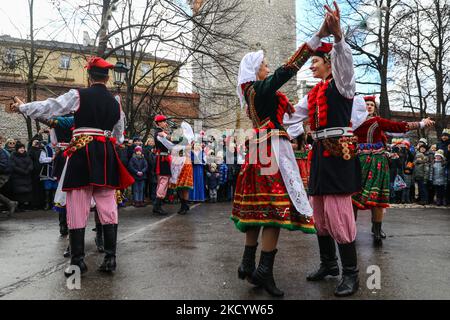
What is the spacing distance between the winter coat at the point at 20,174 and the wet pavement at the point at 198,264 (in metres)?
3.69

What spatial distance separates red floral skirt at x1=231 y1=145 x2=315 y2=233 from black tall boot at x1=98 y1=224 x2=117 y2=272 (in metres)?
1.41

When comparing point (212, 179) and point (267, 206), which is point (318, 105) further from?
point (212, 179)

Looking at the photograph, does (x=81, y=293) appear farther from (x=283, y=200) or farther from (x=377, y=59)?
(x=377, y=59)

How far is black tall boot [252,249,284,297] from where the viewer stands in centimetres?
313

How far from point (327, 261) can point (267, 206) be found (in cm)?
92

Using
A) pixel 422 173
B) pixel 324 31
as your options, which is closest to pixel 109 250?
pixel 324 31

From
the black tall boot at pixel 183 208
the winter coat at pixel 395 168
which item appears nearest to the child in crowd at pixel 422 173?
the winter coat at pixel 395 168

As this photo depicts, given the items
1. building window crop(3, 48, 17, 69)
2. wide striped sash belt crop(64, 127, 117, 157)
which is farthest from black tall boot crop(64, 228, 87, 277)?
building window crop(3, 48, 17, 69)

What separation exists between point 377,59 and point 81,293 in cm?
1702

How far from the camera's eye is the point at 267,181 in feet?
10.8

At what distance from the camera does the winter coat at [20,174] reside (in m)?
10.6

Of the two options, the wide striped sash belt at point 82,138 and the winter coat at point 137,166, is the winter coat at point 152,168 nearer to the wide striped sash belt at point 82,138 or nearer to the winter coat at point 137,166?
the winter coat at point 137,166

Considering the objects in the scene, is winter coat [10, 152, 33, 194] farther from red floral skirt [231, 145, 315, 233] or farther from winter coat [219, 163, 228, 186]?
red floral skirt [231, 145, 315, 233]
